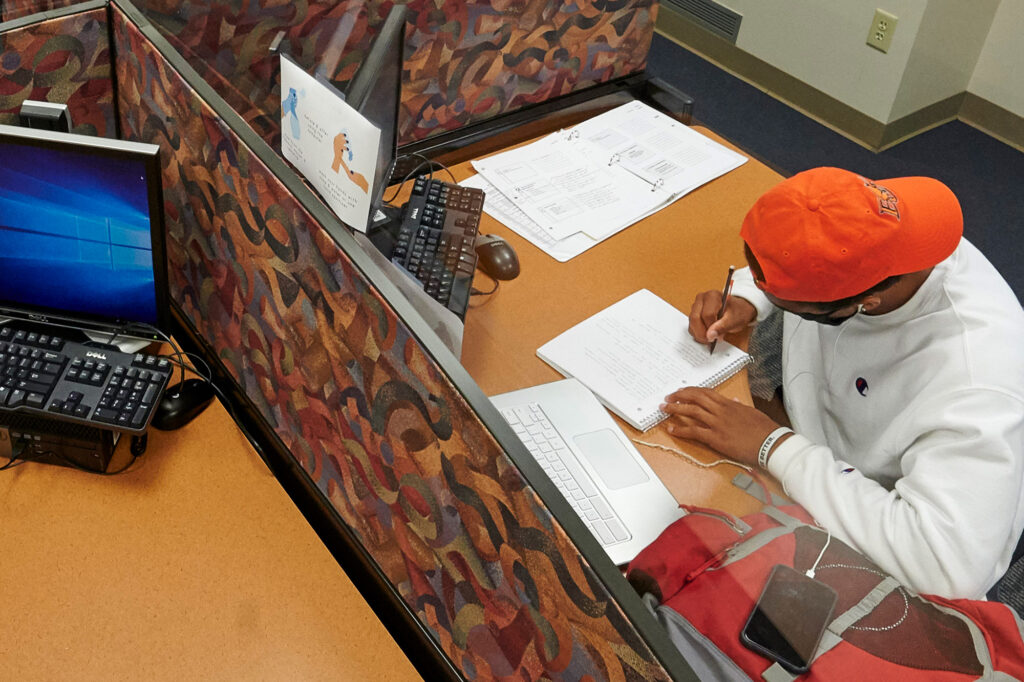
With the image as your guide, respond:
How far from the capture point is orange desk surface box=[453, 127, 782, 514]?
1.33 metres

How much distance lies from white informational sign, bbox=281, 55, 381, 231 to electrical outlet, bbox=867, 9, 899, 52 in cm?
268

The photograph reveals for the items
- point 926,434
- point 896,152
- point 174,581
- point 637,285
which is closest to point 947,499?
point 926,434

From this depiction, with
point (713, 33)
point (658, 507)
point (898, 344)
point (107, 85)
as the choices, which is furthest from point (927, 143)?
point (107, 85)

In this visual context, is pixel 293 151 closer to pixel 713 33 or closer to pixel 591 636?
pixel 591 636

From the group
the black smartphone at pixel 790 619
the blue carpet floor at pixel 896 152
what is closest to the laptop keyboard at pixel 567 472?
the black smartphone at pixel 790 619

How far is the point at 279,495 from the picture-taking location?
1.21m

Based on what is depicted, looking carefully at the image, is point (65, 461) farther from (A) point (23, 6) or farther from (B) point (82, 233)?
(A) point (23, 6)

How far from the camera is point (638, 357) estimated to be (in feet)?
4.83

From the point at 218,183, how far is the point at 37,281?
30cm

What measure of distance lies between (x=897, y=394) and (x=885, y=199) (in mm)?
300

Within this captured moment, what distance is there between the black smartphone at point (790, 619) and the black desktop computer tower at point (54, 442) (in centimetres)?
83

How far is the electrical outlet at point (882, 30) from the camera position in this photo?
3.12 metres

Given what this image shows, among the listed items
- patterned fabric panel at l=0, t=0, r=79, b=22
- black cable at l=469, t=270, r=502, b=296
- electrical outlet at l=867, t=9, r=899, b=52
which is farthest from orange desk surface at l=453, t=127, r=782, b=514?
electrical outlet at l=867, t=9, r=899, b=52

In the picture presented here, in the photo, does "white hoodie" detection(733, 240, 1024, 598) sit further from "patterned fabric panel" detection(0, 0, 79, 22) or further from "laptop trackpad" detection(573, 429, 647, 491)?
"patterned fabric panel" detection(0, 0, 79, 22)
